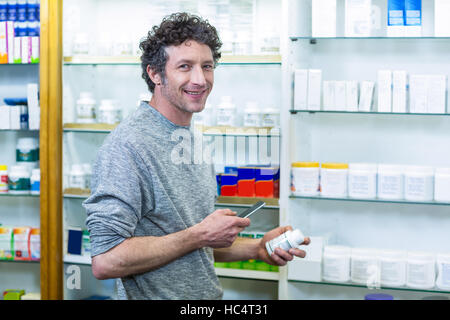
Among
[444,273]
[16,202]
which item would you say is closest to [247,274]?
[444,273]

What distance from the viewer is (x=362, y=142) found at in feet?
9.90

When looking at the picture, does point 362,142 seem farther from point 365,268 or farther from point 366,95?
point 365,268

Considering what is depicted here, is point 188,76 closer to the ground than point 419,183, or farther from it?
farther from it

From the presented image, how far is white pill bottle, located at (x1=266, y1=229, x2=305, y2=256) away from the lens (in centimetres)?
167

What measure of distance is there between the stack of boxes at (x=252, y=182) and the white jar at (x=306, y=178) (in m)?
0.14

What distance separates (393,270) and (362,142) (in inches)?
29.4

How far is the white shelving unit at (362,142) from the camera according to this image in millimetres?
2822

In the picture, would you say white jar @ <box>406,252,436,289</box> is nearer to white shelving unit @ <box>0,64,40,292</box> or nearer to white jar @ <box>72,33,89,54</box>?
white jar @ <box>72,33,89,54</box>

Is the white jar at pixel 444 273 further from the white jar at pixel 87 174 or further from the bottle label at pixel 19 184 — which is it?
the bottle label at pixel 19 184

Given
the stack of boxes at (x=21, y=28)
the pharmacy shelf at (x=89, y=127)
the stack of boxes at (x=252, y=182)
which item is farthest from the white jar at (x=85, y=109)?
the stack of boxes at (x=252, y=182)
